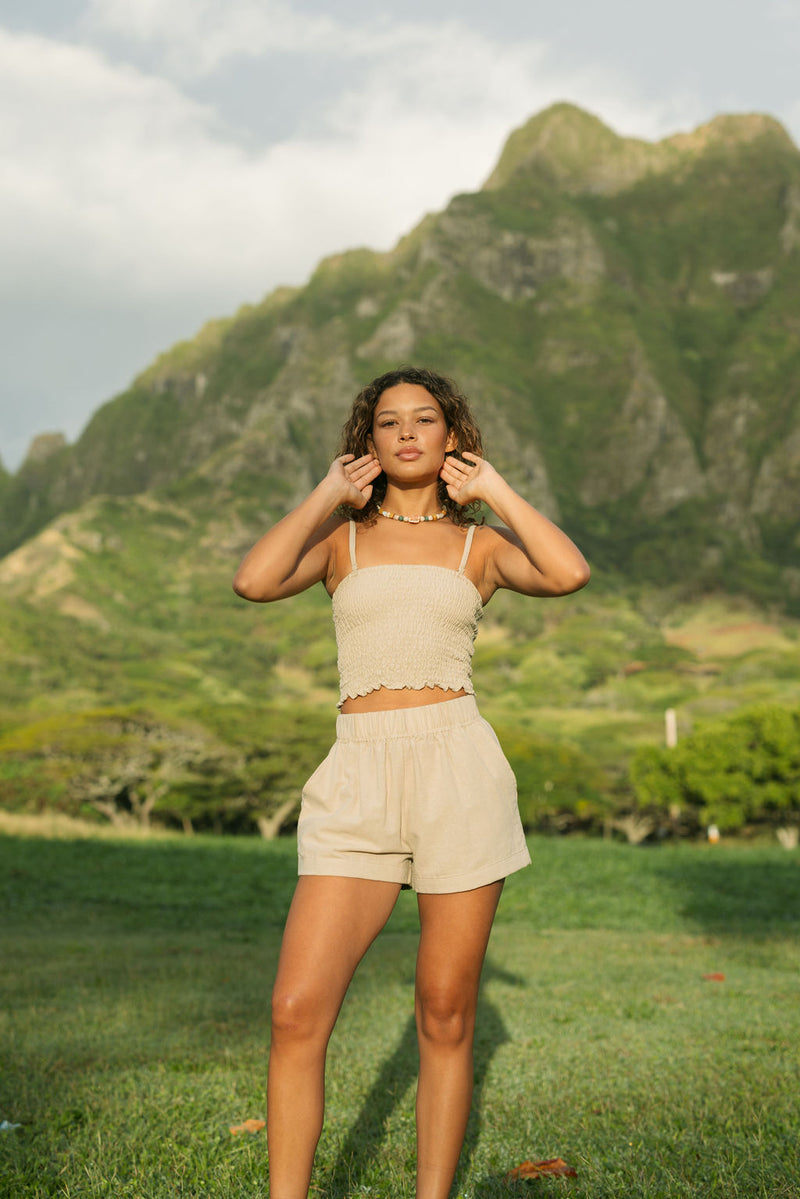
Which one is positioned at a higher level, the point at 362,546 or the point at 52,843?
the point at 362,546

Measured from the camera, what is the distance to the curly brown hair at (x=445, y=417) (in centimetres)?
345

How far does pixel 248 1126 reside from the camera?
3.88 m

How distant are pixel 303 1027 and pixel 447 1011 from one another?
1.48ft

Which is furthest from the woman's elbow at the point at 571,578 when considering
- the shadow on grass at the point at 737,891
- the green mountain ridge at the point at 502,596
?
the green mountain ridge at the point at 502,596

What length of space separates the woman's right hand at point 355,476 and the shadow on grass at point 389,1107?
84.4 inches

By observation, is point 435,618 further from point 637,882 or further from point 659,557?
point 659,557

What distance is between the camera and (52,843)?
78.9 feet

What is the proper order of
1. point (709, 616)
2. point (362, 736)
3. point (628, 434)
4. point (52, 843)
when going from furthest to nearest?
point (628, 434)
point (709, 616)
point (52, 843)
point (362, 736)

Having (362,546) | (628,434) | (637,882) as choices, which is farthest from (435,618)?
(628,434)

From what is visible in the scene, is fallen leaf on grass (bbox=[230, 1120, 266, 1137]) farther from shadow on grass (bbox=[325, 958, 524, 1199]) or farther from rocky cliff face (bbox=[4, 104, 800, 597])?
rocky cliff face (bbox=[4, 104, 800, 597])

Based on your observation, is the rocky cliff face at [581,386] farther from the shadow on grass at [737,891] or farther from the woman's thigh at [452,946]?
the woman's thigh at [452,946]

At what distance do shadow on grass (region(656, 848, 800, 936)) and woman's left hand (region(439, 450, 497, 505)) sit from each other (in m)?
11.9

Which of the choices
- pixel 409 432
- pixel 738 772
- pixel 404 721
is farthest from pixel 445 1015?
pixel 738 772

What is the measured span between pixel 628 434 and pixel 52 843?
164 m
